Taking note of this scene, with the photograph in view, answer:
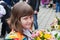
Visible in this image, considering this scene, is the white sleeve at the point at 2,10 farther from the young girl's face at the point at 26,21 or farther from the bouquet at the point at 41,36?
the young girl's face at the point at 26,21

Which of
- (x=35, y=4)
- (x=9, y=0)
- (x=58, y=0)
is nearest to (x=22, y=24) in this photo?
(x=35, y=4)

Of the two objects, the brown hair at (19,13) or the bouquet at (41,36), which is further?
the bouquet at (41,36)

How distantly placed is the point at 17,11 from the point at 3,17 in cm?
444

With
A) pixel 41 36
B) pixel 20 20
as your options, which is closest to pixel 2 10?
pixel 41 36

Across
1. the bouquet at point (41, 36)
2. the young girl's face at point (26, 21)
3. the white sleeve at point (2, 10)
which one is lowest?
the white sleeve at point (2, 10)

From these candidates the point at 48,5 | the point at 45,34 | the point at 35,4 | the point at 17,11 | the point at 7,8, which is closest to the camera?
the point at 17,11

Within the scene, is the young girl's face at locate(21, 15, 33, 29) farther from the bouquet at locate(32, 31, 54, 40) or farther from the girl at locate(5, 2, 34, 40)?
the bouquet at locate(32, 31, 54, 40)

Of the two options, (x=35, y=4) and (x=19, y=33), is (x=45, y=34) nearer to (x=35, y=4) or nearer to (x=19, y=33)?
(x=19, y=33)

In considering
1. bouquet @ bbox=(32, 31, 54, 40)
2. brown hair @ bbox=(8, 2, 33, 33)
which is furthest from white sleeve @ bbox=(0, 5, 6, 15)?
brown hair @ bbox=(8, 2, 33, 33)

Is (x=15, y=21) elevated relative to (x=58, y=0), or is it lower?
elevated

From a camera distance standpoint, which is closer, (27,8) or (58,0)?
(27,8)

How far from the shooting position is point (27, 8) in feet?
8.78

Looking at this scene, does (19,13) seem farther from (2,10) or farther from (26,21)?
(2,10)

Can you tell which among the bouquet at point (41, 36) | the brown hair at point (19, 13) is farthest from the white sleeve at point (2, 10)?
the brown hair at point (19, 13)
